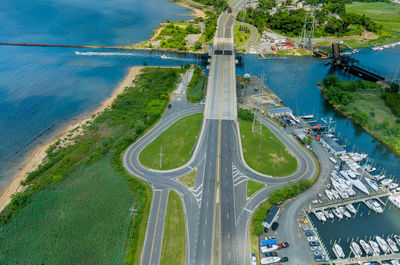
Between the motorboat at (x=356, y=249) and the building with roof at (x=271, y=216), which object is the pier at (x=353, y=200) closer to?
the building with roof at (x=271, y=216)

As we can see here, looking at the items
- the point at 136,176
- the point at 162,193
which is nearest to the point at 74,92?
the point at 136,176

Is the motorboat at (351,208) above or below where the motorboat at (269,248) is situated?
above

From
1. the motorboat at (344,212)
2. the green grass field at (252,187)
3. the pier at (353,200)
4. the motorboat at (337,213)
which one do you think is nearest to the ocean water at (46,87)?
the green grass field at (252,187)

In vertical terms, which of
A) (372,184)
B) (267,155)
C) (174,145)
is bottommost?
(372,184)

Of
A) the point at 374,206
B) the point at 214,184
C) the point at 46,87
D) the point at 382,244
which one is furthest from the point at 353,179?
the point at 46,87

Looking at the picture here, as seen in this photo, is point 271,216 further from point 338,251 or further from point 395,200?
point 395,200

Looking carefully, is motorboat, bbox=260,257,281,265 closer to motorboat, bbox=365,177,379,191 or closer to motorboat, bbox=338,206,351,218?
motorboat, bbox=338,206,351,218

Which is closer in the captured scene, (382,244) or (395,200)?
(382,244)
